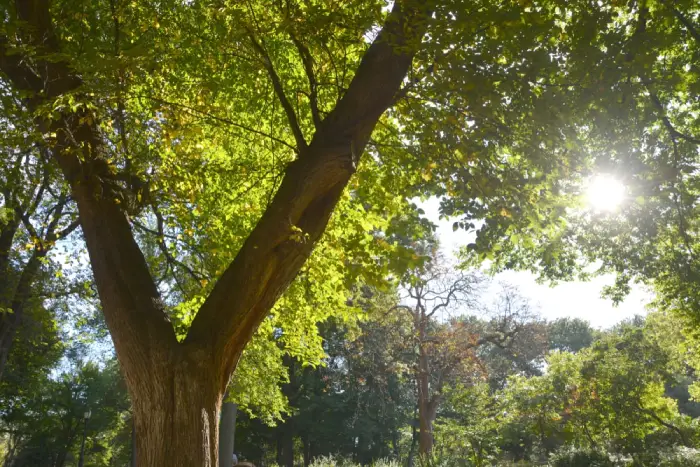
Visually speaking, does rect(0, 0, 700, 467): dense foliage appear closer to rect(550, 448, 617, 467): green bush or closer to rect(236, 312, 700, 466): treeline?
rect(550, 448, 617, 467): green bush

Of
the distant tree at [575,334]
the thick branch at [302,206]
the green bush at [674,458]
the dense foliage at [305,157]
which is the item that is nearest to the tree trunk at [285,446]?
the dense foliage at [305,157]

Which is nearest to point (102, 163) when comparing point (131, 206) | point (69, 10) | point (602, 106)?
point (131, 206)

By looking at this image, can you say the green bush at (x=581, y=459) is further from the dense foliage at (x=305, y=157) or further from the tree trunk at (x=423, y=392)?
the tree trunk at (x=423, y=392)

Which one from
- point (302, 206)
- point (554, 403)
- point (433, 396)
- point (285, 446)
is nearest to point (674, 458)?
point (554, 403)

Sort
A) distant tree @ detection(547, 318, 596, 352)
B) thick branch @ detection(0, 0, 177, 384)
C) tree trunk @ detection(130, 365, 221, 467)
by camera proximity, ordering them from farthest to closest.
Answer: distant tree @ detection(547, 318, 596, 352) < thick branch @ detection(0, 0, 177, 384) < tree trunk @ detection(130, 365, 221, 467)

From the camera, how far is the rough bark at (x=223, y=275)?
131 inches

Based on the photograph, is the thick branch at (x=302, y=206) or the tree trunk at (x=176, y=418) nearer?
the tree trunk at (x=176, y=418)

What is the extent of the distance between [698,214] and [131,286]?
10283 millimetres

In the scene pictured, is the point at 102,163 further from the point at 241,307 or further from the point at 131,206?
the point at 241,307

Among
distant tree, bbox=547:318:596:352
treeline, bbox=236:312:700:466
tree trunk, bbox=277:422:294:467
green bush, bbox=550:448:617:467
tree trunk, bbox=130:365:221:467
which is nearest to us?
tree trunk, bbox=130:365:221:467

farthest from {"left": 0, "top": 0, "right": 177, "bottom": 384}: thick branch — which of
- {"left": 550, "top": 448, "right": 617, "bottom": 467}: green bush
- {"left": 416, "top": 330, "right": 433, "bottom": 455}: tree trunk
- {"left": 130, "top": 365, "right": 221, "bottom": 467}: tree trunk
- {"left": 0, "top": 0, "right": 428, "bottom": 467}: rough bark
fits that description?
{"left": 416, "top": 330, "right": 433, "bottom": 455}: tree trunk

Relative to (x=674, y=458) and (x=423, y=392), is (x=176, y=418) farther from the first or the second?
(x=423, y=392)

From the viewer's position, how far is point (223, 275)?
3.69 metres

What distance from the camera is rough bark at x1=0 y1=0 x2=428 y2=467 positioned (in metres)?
3.32
